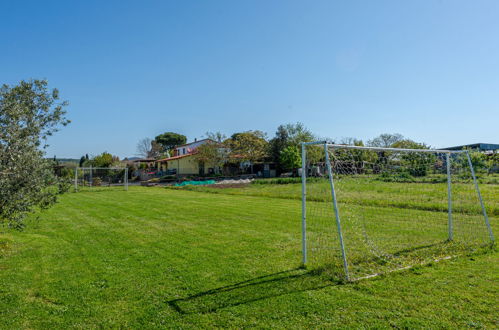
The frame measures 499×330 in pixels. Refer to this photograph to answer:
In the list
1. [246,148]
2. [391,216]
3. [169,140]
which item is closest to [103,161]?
[246,148]

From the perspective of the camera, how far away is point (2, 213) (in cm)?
494

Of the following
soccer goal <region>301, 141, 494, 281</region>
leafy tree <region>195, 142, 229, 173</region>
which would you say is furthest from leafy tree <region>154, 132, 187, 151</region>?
soccer goal <region>301, 141, 494, 281</region>

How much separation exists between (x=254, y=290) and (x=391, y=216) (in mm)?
Result: 7247

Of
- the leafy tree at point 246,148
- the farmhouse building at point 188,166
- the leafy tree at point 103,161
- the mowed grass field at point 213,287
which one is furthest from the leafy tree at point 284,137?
the mowed grass field at point 213,287


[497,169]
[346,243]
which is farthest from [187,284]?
[497,169]

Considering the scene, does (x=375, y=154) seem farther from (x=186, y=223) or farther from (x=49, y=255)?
(x=49, y=255)

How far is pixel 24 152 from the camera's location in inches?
184

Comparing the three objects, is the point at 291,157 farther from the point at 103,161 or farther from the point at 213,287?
the point at 213,287

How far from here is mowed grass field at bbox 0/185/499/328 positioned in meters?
3.46

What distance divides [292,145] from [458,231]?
31939 mm

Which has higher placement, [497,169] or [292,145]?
[292,145]

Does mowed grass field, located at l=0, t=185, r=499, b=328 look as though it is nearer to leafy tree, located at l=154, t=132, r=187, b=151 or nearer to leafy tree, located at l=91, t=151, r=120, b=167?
leafy tree, located at l=91, t=151, r=120, b=167

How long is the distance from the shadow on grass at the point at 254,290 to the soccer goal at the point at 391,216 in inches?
17.1

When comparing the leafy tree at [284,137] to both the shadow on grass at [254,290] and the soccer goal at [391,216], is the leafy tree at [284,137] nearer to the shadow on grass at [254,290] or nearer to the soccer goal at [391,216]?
the soccer goal at [391,216]
